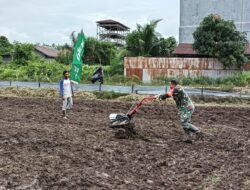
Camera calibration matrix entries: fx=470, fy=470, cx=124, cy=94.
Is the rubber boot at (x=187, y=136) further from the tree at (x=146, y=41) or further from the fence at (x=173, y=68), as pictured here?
the tree at (x=146, y=41)

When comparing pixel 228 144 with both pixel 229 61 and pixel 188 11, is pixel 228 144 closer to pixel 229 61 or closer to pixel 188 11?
pixel 229 61

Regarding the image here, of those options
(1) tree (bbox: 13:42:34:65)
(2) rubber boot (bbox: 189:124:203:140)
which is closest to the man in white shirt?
(2) rubber boot (bbox: 189:124:203:140)

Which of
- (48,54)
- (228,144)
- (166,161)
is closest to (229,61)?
(228,144)

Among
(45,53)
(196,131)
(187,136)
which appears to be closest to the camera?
(196,131)

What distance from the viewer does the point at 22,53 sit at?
42.0 m

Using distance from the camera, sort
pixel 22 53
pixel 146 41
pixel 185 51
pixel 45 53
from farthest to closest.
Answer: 1. pixel 45 53
2. pixel 22 53
3. pixel 185 51
4. pixel 146 41

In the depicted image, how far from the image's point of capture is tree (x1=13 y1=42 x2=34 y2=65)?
41.7 metres

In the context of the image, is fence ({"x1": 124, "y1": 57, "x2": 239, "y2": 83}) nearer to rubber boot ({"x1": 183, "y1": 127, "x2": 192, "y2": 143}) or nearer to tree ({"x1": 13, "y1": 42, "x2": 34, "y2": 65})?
tree ({"x1": 13, "y1": 42, "x2": 34, "y2": 65})

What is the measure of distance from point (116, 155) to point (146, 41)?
27.8 meters

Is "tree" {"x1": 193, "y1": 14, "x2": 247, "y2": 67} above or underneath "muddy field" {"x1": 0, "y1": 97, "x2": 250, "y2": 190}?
above

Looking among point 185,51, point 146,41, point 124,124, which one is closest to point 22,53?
point 146,41

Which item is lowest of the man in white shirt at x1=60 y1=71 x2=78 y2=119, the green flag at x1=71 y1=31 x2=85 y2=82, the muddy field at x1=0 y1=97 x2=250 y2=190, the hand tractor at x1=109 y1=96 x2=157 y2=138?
the muddy field at x1=0 y1=97 x2=250 y2=190

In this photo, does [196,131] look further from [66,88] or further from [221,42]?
[221,42]

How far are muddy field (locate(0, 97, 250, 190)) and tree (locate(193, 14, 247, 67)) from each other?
16346 mm
